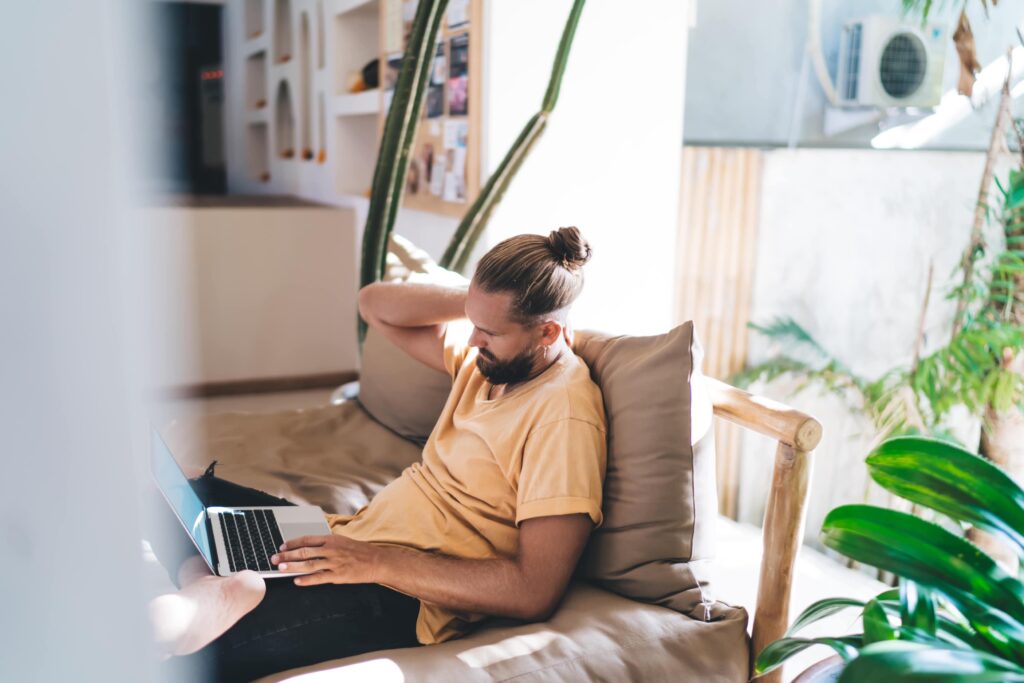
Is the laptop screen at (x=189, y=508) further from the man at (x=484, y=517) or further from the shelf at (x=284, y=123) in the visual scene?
the shelf at (x=284, y=123)

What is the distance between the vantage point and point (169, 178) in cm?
31

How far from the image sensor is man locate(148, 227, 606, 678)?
1233mm

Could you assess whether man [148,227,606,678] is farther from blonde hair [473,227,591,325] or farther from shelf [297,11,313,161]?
shelf [297,11,313,161]

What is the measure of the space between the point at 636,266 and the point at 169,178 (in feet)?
8.51

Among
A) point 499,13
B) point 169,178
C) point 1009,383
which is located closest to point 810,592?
point 1009,383

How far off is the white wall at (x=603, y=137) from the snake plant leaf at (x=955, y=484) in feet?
5.79

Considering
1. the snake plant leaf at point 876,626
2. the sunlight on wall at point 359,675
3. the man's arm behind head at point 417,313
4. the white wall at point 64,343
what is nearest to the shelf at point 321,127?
the man's arm behind head at point 417,313

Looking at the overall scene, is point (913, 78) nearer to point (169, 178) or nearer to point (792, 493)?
point (792, 493)

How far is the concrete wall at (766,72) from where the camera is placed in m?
3.59

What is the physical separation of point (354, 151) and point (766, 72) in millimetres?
1828

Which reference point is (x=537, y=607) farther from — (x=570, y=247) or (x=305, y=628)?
(x=570, y=247)

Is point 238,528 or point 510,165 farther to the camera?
point 510,165

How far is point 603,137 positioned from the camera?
2715mm

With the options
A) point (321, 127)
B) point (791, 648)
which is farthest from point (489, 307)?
point (321, 127)
